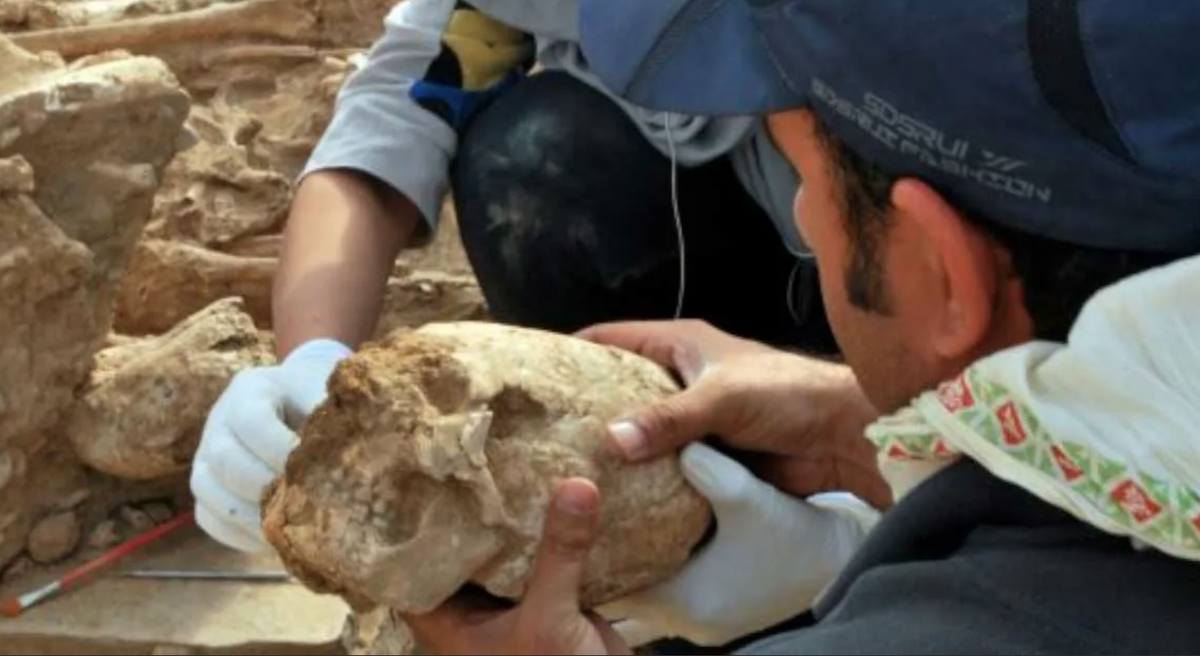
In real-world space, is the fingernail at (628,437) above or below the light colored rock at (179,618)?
above

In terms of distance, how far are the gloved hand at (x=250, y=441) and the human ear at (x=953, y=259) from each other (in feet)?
2.46

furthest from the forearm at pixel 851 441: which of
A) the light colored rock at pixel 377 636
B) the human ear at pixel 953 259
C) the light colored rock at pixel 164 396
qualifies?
the light colored rock at pixel 164 396

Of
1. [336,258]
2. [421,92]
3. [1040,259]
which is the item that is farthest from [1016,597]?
[421,92]

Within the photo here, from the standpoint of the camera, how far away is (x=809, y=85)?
1260 millimetres

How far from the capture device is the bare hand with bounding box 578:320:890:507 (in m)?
1.71

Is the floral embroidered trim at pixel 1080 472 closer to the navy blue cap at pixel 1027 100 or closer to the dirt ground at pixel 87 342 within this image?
the navy blue cap at pixel 1027 100

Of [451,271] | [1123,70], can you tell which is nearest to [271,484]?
[1123,70]

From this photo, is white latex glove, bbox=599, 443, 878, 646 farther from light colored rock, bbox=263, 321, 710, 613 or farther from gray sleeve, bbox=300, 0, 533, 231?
gray sleeve, bbox=300, 0, 533, 231

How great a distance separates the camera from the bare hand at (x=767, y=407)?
1.71 meters

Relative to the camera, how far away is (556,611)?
155cm

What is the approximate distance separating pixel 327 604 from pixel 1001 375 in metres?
1.42

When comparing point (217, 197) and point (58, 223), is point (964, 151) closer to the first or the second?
point (58, 223)

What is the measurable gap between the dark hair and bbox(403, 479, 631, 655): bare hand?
387mm

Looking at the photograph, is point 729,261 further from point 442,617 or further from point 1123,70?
point 1123,70
